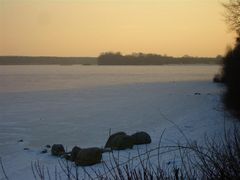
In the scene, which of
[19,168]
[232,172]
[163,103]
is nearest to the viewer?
[232,172]

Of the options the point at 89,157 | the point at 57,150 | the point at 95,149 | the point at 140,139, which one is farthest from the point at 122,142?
the point at 89,157

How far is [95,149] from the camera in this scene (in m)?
14.2

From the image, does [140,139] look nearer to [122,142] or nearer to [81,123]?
[122,142]

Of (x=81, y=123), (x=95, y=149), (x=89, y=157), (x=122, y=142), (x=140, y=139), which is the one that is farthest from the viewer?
(x=81, y=123)

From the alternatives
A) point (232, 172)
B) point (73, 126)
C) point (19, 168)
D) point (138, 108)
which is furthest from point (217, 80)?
point (232, 172)

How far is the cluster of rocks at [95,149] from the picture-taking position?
13.8m

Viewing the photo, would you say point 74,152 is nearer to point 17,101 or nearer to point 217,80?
point 17,101

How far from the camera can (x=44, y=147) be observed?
17.7m

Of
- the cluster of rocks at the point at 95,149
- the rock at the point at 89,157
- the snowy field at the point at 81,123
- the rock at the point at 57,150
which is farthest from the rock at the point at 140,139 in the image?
the rock at the point at 89,157

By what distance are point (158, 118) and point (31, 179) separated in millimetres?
14252

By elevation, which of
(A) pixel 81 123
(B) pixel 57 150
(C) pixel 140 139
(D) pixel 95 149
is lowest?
(A) pixel 81 123

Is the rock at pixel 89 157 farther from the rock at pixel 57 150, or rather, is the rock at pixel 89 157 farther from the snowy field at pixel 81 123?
the rock at pixel 57 150

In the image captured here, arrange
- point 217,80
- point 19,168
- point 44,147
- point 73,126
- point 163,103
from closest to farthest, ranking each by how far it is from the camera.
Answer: point 19,168
point 44,147
point 73,126
point 163,103
point 217,80

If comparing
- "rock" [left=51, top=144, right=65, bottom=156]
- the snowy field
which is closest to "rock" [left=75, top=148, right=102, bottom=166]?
the snowy field
